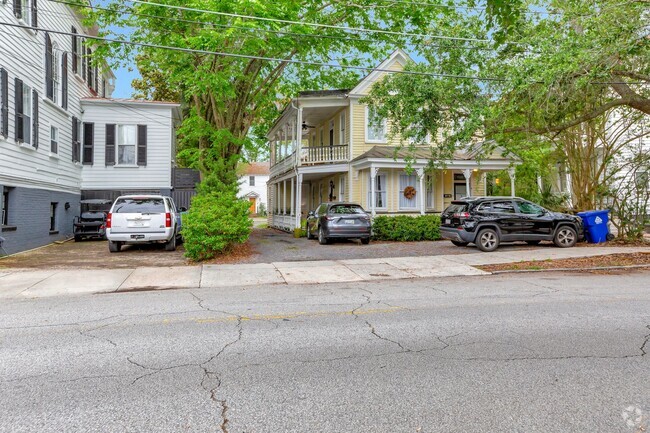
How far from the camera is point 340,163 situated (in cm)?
2238

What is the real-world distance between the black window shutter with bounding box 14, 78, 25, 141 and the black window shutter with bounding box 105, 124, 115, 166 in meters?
6.91

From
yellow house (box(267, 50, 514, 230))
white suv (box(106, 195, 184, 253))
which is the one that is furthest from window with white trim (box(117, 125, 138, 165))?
white suv (box(106, 195, 184, 253))

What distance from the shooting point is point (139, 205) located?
13758 mm

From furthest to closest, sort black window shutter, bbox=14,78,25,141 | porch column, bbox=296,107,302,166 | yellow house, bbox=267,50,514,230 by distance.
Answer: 1. porch column, bbox=296,107,302,166
2. yellow house, bbox=267,50,514,230
3. black window shutter, bbox=14,78,25,141

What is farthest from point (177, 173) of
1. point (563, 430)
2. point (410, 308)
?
point (563, 430)

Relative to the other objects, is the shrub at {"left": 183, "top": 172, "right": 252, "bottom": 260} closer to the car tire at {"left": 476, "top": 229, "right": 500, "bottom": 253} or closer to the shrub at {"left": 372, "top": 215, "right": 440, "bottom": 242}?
the shrub at {"left": 372, "top": 215, "right": 440, "bottom": 242}

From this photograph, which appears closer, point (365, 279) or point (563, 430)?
point (563, 430)

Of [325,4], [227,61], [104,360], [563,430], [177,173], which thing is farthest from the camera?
[177,173]

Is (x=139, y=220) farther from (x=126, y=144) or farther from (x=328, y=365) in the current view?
(x=328, y=365)

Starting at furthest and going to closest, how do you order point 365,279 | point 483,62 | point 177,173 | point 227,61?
1. point 177,173
2. point 227,61
3. point 483,62
4. point 365,279

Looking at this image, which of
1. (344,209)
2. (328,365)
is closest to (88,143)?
(344,209)

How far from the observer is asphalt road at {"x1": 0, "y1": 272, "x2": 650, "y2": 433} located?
3184mm

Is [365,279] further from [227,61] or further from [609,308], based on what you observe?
[227,61]

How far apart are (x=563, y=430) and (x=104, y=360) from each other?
401cm
